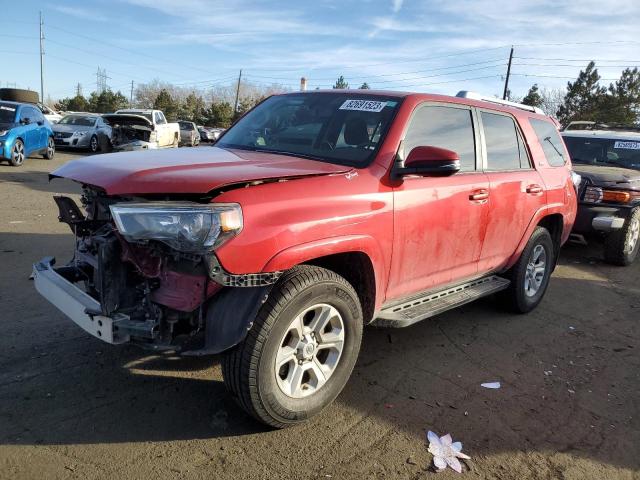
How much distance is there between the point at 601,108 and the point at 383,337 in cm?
4280

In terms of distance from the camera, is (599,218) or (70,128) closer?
(599,218)

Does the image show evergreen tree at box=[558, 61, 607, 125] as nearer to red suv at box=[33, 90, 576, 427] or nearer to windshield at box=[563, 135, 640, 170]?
windshield at box=[563, 135, 640, 170]

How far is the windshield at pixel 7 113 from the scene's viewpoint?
13183 mm

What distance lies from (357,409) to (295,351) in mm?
644

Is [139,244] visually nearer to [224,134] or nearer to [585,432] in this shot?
[224,134]

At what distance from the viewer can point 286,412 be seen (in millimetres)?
2861

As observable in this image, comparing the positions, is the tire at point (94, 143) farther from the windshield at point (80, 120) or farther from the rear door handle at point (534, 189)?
the rear door handle at point (534, 189)

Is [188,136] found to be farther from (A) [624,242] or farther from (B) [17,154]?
(A) [624,242]

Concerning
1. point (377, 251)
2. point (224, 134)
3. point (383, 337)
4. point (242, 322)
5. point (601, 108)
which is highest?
point (601, 108)

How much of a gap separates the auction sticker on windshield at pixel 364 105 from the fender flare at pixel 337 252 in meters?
1.07

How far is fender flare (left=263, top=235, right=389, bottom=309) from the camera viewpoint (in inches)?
106

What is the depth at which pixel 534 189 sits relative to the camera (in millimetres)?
4840

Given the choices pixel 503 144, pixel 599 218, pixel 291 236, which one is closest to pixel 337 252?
pixel 291 236

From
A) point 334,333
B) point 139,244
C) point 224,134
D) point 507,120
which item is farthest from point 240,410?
point 507,120
